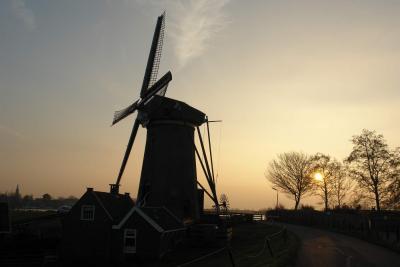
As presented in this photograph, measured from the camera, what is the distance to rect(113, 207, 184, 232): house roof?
98.5 ft

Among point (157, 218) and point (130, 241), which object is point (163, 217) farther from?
point (130, 241)

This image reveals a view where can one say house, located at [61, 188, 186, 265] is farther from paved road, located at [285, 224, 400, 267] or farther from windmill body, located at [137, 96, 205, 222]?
paved road, located at [285, 224, 400, 267]

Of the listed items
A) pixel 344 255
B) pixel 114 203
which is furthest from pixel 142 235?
pixel 344 255

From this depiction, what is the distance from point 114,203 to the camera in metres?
34.6

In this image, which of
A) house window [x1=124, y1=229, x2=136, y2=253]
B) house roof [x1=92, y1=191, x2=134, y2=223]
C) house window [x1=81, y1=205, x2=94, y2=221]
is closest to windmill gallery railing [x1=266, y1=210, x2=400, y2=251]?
house window [x1=124, y1=229, x2=136, y2=253]

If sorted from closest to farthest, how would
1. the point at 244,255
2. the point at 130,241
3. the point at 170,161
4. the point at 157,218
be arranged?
1. the point at 244,255
2. the point at 130,241
3. the point at 157,218
4. the point at 170,161

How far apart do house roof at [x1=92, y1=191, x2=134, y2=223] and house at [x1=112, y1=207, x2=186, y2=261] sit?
148 centimetres

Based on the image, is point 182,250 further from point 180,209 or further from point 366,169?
point 366,169

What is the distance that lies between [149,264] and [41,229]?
19.3 m

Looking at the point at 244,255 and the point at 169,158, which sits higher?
the point at 169,158

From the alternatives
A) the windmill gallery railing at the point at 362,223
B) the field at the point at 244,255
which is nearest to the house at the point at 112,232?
the field at the point at 244,255

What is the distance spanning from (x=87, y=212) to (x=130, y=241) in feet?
15.6

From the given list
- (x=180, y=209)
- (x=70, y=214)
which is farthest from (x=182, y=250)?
(x=70, y=214)

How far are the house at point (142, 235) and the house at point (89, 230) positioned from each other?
2.87 feet
